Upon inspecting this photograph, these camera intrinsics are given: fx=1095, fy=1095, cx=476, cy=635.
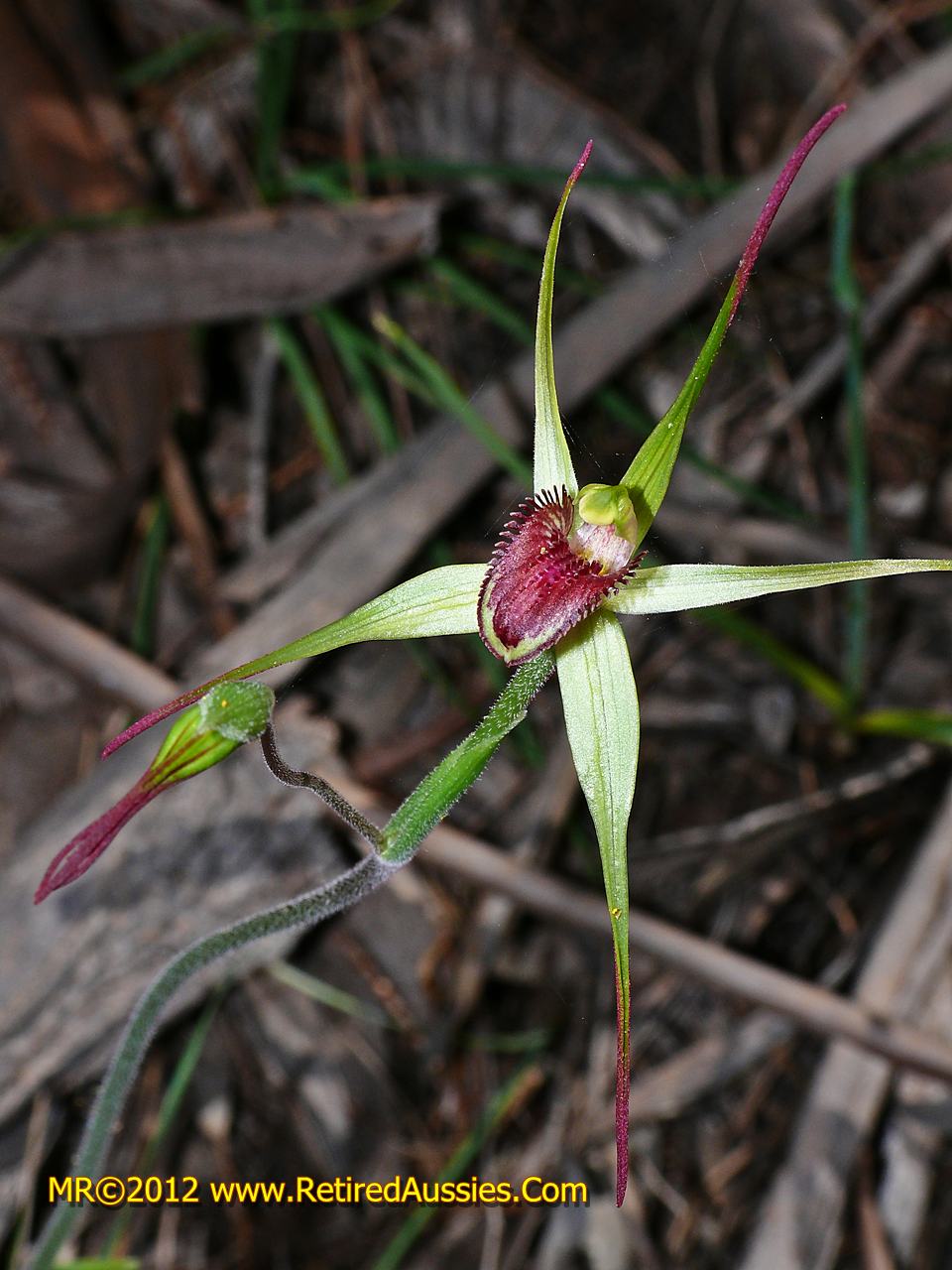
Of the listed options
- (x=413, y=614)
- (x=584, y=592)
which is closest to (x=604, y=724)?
(x=584, y=592)

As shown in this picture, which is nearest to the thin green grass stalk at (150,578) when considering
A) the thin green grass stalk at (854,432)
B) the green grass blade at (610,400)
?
the green grass blade at (610,400)

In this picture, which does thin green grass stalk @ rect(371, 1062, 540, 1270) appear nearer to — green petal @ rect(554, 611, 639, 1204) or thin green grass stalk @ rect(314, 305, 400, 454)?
green petal @ rect(554, 611, 639, 1204)

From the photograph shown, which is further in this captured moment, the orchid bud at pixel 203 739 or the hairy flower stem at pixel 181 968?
the hairy flower stem at pixel 181 968

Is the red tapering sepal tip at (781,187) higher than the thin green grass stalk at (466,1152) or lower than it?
higher

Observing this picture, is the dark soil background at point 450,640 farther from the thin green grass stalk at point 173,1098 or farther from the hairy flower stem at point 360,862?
the hairy flower stem at point 360,862

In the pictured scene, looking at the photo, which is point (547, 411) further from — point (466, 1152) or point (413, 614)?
point (466, 1152)

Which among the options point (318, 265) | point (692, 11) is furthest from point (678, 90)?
point (318, 265)

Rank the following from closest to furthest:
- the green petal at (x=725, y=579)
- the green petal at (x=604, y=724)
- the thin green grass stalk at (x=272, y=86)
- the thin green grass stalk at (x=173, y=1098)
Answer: the green petal at (x=725, y=579) < the green petal at (x=604, y=724) < the thin green grass stalk at (x=173, y=1098) < the thin green grass stalk at (x=272, y=86)

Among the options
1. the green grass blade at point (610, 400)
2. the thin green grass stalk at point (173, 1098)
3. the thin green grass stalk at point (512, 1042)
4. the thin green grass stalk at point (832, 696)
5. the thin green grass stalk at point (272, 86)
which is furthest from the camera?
the thin green grass stalk at point (272, 86)
